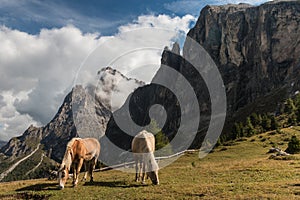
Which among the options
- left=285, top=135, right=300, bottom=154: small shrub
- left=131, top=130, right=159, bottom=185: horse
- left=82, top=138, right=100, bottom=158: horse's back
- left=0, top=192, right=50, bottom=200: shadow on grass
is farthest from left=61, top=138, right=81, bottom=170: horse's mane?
left=285, top=135, right=300, bottom=154: small shrub

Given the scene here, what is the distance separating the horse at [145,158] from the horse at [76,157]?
4601mm

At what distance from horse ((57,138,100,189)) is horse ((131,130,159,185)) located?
4.60 m

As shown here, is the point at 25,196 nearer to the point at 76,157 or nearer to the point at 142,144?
the point at 76,157

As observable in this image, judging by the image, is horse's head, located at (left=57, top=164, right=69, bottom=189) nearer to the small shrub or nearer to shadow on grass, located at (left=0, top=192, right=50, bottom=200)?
shadow on grass, located at (left=0, top=192, right=50, bottom=200)

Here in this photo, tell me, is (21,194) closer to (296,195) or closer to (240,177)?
(240,177)

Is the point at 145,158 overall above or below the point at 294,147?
below

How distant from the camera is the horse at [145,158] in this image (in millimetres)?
23453

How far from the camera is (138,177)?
26547mm

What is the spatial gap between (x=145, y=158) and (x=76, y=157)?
615 centimetres

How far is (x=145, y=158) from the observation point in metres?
24.5

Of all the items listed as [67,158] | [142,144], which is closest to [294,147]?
[142,144]

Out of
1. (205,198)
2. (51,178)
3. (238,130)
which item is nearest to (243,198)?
(205,198)

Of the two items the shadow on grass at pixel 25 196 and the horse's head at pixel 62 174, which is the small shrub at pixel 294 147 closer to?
the horse's head at pixel 62 174

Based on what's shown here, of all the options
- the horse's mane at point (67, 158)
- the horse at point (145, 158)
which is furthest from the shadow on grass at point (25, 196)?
the horse at point (145, 158)
